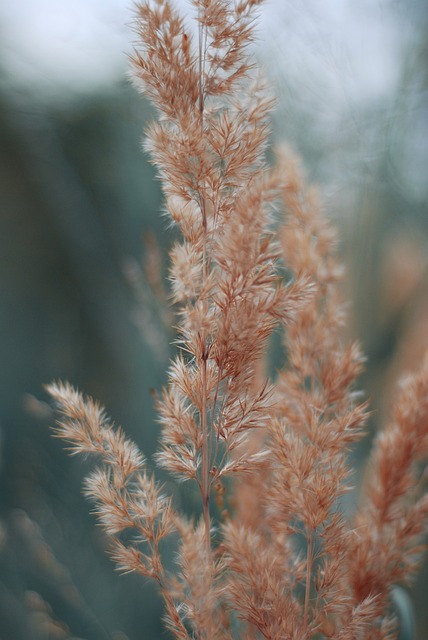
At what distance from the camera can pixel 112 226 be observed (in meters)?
1.11

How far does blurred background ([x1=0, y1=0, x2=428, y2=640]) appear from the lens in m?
0.93

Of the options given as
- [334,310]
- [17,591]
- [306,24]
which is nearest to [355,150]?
[306,24]

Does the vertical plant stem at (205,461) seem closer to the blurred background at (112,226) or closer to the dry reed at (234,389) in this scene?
the dry reed at (234,389)

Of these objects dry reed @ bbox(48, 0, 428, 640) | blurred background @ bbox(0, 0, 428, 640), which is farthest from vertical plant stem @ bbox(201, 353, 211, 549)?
blurred background @ bbox(0, 0, 428, 640)

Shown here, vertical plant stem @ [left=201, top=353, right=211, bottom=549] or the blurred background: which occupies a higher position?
the blurred background

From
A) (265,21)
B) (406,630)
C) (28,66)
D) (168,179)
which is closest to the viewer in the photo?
(168,179)

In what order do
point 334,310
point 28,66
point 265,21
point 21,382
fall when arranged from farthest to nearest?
point 21,382 < point 28,66 < point 265,21 < point 334,310

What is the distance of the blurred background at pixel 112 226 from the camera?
3.07 feet

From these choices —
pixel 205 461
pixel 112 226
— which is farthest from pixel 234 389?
pixel 112 226

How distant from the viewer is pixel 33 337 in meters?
1.18

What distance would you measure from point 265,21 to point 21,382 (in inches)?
32.6

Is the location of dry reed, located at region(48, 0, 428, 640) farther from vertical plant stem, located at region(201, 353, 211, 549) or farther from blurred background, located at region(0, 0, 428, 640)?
blurred background, located at region(0, 0, 428, 640)

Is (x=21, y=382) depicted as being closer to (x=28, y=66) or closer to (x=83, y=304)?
(x=83, y=304)

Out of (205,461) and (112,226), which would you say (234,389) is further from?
(112,226)
